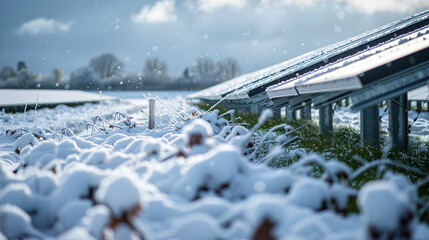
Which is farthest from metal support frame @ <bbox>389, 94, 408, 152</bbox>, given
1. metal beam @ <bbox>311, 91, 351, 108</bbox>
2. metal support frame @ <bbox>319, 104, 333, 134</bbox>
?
metal beam @ <bbox>311, 91, 351, 108</bbox>

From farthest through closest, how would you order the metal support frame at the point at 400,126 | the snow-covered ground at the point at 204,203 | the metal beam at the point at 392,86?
the metal support frame at the point at 400,126, the metal beam at the point at 392,86, the snow-covered ground at the point at 204,203

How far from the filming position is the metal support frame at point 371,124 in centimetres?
530

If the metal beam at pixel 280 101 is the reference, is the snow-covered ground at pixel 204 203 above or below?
below

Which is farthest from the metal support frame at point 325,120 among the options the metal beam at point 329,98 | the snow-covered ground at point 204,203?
the snow-covered ground at point 204,203

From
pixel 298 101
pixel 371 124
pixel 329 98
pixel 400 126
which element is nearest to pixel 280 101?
pixel 298 101

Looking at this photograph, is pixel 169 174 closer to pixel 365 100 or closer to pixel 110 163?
pixel 110 163

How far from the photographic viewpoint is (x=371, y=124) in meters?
5.34

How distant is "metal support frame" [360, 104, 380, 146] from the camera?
5.30 meters

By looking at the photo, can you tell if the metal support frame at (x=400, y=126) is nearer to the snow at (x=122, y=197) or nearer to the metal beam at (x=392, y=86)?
the metal beam at (x=392, y=86)

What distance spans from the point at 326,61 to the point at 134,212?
5841mm

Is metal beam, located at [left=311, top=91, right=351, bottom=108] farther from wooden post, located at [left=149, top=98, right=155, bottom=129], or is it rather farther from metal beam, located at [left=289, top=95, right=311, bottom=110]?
wooden post, located at [left=149, top=98, right=155, bottom=129]

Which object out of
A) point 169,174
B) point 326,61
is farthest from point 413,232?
point 326,61

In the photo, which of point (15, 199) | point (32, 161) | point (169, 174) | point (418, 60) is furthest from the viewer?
point (418, 60)

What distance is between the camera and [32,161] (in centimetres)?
255
